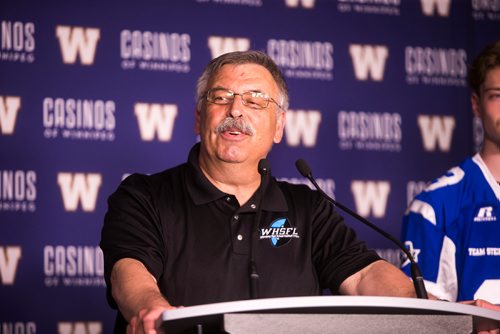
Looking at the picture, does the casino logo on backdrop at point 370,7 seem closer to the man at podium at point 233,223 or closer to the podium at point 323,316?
the man at podium at point 233,223

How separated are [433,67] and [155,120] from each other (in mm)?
1361

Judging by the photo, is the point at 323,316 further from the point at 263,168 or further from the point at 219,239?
the point at 219,239

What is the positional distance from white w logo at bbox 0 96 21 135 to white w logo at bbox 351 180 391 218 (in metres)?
1.51

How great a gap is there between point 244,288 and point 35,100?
1548 mm

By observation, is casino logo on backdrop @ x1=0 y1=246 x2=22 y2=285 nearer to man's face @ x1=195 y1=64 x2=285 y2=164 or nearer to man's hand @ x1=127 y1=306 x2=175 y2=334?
man's face @ x1=195 y1=64 x2=285 y2=164

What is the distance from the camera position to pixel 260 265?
233cm

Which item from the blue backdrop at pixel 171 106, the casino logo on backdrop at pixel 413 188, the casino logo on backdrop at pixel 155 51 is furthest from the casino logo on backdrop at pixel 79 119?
the casino logo on backdrop at pixel 413 188

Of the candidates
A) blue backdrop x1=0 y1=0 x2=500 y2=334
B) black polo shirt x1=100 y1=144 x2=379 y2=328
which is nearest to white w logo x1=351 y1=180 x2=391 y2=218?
blue backdrop x1=0 y1=0 x2=500 y2=334

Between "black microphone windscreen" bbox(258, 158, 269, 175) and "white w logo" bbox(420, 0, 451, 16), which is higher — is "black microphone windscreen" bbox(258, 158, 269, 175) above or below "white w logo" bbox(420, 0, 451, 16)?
below

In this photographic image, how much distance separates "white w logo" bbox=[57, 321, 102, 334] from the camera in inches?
132

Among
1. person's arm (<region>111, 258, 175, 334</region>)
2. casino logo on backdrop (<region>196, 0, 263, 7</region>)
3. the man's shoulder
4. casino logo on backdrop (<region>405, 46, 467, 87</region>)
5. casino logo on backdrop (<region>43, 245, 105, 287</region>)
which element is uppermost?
casino logo on backdrop (<region>196, 0, 263, 7</region>)

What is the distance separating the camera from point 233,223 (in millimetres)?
2369

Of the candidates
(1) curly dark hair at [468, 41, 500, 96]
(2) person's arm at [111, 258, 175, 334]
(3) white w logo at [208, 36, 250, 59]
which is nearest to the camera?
(2) person's arm at [111, 258, 175, 334]

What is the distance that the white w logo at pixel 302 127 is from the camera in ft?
12.1
